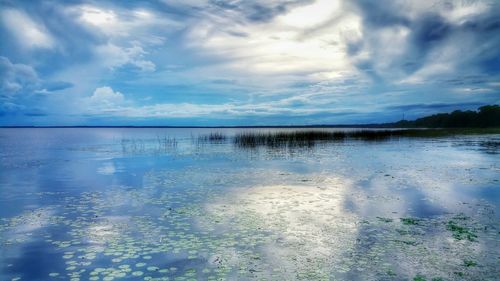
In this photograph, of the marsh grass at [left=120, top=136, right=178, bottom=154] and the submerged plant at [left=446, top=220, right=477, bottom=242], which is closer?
the submerged plant at [left=446, top=220, right=477, bottom=242]

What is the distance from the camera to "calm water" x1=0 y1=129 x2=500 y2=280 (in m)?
7.12

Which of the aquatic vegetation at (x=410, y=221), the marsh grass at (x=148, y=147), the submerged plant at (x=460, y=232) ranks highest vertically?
the submerged plant at (x=460, y=232)

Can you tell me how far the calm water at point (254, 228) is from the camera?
7117 mm

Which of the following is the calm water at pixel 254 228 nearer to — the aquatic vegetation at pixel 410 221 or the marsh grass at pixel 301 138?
the aquatic vegetation at pixel 410 221

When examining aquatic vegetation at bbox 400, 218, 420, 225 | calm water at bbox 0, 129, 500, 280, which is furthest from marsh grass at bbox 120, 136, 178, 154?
aquatic vegetation at bbox 400, 218, 420, 225

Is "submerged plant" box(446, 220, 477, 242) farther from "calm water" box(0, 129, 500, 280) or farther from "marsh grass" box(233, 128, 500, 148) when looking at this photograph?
"marsh grass" box(233, 128, 500, 148)

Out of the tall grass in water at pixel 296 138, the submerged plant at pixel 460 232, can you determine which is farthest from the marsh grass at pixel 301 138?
the submerged plant at pixel 460 232

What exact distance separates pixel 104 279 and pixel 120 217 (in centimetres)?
496

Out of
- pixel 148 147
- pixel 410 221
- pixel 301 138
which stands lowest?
pixel 148 147

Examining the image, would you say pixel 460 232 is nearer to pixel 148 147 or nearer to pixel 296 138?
pixel 148 147

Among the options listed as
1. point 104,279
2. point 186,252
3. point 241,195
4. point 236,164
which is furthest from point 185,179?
point 104,279

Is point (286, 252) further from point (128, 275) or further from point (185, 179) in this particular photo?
point (185, 179)

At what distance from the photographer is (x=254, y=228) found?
391 inches

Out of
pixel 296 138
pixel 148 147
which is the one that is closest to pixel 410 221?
pixel 148 147
